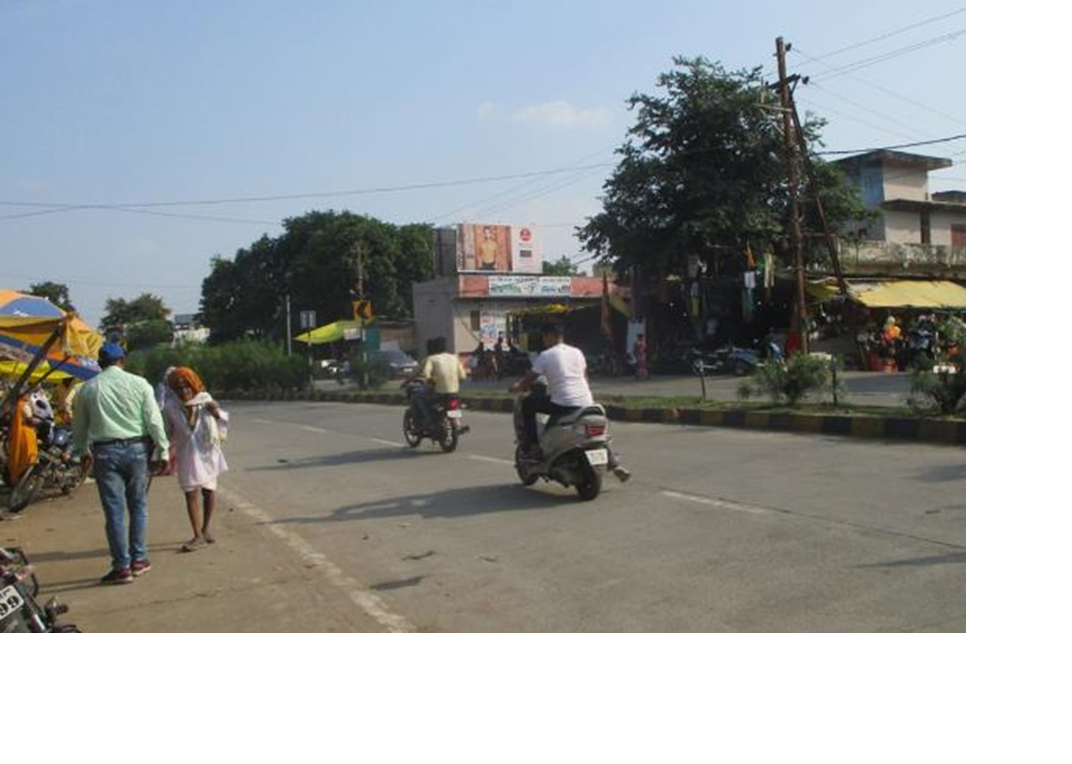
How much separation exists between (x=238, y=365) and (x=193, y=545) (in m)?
30.5

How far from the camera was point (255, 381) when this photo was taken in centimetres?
3616

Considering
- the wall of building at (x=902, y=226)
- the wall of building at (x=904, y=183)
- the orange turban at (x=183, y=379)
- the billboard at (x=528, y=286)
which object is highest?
the wall of building at (x=904, y=183)

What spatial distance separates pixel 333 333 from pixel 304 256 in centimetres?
765

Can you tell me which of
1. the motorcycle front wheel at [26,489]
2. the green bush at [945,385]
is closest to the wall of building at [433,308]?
the green bush at [945,385]

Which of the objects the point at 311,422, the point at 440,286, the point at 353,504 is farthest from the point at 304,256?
the point at 353,504

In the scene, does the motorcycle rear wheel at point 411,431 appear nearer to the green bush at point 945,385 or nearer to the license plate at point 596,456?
the license plate at point 596,456

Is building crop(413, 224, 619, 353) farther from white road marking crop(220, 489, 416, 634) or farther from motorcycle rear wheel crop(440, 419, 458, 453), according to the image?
white road marking crop(220, 489, 416, 634)

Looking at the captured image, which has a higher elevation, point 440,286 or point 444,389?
point 440,286

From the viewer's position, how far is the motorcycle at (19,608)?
4152 mm

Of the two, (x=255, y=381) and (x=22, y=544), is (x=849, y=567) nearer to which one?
(x=22, y=544)

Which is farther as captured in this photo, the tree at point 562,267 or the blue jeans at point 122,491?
the tree at point 562,267

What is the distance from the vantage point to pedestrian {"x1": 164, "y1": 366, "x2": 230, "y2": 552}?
7.34 meters

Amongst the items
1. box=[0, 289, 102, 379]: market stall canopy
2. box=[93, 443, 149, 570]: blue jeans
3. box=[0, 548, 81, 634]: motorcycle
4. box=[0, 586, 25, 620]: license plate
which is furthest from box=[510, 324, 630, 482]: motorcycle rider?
box=[0, 586, 25, 620]: license plate

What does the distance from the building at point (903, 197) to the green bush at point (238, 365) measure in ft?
77.6
